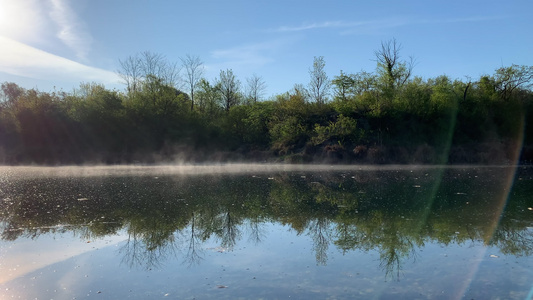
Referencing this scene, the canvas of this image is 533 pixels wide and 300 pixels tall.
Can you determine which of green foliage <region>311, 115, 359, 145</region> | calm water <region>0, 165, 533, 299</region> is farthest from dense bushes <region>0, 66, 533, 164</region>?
calm water <region>0, 165, 533, 299</region>

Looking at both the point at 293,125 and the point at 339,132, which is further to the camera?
the point at 293,125

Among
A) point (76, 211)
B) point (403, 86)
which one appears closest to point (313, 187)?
point (76, 211)

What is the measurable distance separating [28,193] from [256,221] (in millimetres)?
11303

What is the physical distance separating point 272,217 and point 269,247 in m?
3.07

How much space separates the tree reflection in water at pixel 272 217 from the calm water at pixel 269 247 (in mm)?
39

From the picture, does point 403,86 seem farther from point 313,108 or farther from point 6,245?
point 6,245

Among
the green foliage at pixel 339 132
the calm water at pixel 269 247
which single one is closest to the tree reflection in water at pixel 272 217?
the calm water at pixel 269 247

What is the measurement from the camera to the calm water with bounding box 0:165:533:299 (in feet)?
18.2

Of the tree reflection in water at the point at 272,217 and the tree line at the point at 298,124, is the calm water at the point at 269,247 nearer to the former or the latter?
the tree reflection in water at the point at 272,217

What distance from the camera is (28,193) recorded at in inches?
636

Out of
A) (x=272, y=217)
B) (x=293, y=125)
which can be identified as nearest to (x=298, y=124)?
(x=293, y=125)

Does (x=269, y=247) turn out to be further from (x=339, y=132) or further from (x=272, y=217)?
(x=339, y=132)

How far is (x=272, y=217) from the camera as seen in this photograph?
1095 centimetres

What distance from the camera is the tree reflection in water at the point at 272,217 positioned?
7.87 meters
